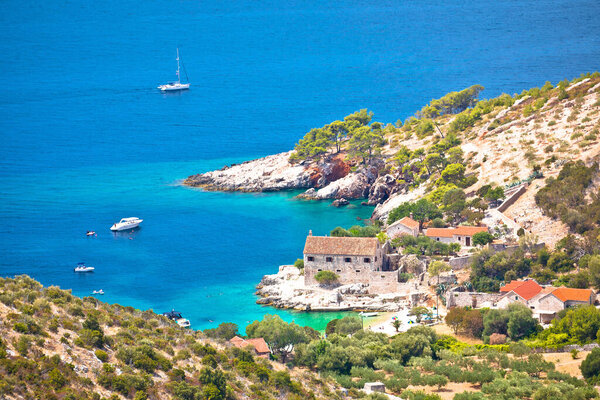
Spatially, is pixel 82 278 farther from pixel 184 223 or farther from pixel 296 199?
pixel 296 199

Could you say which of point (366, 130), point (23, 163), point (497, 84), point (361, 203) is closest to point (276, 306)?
point (361, 203)

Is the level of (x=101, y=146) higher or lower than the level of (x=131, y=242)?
higher

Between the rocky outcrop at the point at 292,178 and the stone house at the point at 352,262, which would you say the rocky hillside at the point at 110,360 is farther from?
the rocky outcrop at the point at 292,178

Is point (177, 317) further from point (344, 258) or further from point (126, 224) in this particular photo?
point (126, 224)

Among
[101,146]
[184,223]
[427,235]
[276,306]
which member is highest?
[101,146]

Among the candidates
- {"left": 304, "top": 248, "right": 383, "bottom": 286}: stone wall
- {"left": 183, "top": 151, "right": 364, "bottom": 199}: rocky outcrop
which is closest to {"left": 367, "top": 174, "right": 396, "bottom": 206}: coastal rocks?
{"left": 183, "top": 151, "right": 364, "bottom": 199}: rocky outcrop

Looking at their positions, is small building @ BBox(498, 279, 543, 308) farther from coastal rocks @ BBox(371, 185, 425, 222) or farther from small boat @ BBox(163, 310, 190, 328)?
coastal rocks @ BBox(371, 185, 425, 222)

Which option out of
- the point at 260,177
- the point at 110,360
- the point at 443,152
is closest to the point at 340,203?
the point at 443,152
